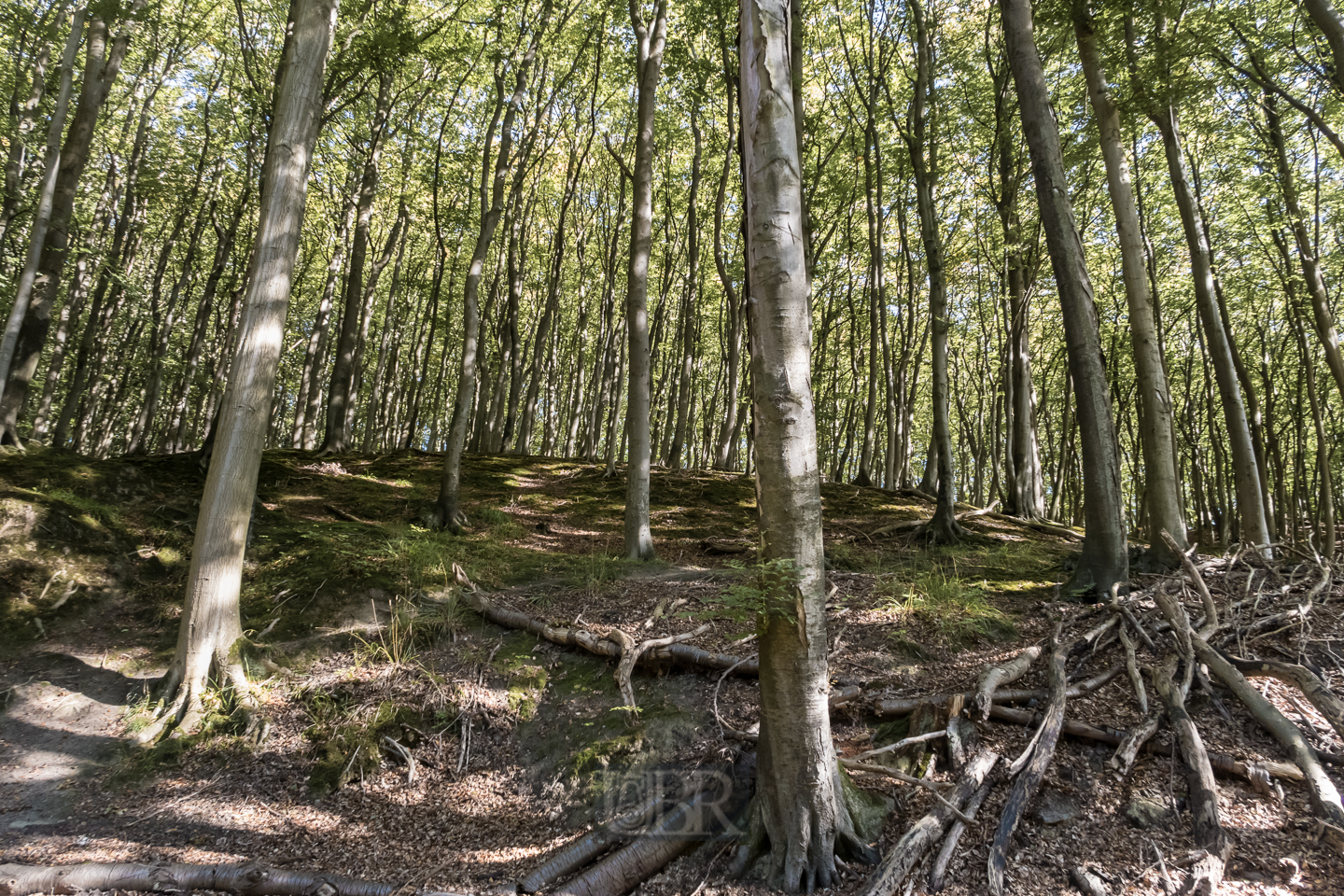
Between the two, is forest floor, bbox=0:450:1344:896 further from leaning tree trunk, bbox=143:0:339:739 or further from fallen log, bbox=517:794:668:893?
leaning tree trunk, bbox=143:0:339:739

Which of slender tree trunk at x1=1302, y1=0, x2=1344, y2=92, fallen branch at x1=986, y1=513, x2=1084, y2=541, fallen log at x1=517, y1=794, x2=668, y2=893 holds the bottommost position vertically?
fallen log at x1=517, y1=794, x2=668, y2=893

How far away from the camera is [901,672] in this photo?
506 centimetres

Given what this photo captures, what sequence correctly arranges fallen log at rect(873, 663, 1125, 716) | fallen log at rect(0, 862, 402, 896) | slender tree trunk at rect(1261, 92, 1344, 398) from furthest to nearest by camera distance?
slender tree trunk at rect(1261, 92, 1344, 398), fallen log at rect(873, 663, 1125, 716), fallen log at rect(0, 862, 402, 896)

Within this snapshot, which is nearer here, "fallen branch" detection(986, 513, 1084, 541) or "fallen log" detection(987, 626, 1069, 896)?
"fallen log" detection(987, 626, 1069, 896)

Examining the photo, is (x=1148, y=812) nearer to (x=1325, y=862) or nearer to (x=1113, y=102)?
(x=1325, y=862)

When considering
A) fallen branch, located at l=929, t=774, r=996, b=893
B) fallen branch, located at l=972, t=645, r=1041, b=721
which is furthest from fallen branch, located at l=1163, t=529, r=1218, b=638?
fallen branch, located at l=929, t=774, r=996, b=893

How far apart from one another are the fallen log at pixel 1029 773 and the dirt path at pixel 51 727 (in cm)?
603

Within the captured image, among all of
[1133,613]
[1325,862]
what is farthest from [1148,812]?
[1133,613]

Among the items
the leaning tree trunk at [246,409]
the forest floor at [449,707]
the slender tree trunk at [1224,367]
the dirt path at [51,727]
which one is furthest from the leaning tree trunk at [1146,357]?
the dirt path at [51,727]

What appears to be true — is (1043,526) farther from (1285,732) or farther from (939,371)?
(1285,732)

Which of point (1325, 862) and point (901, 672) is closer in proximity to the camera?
point (1325, 862)

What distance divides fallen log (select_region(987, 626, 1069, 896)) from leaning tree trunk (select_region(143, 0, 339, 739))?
19.7ft

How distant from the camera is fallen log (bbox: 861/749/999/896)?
2988 mm

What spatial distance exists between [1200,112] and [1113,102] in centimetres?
520
